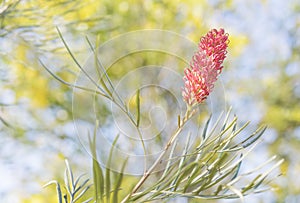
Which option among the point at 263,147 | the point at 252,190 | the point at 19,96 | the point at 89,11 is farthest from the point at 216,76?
the point at 263,147

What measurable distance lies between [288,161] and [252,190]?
203 centimetres

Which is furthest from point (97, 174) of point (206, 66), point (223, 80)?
point (223, 80)

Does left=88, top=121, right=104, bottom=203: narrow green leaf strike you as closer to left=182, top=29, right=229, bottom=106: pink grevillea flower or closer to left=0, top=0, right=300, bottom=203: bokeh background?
left=182, top=29, right=229, bottom=106: pink grevillea flower

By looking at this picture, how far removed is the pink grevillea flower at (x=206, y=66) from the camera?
11.8 inches

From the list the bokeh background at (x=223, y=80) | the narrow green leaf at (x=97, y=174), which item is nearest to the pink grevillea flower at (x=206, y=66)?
the narrow green leaf at (x=97, y=174)

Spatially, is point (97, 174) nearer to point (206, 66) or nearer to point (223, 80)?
point (206, 66)

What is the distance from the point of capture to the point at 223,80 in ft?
4.92

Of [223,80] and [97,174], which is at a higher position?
[223,80]

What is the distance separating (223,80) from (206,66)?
3.98ft

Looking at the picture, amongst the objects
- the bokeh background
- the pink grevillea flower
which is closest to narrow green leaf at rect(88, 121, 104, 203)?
the pink grevillea flower

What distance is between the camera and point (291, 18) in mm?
2426

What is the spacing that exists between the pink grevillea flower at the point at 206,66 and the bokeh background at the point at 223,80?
1033 millimetres

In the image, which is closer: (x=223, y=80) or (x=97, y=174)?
(x=97, y=174)

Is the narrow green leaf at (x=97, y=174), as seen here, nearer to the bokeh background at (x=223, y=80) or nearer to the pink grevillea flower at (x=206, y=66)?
the pink grevillea flower at (x=206, y=66)
